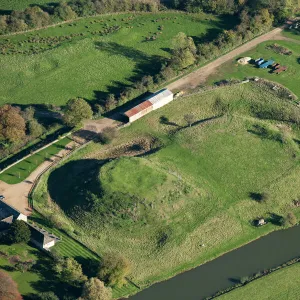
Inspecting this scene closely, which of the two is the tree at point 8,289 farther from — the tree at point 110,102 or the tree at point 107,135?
the tree at point 110,102

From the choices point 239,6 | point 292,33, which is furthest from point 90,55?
point 292,33

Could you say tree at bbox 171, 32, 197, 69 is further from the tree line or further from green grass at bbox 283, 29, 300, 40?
the tree line

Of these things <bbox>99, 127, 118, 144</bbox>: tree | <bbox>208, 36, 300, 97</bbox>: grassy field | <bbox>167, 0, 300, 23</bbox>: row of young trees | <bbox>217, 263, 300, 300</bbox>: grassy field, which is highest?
<bbox>167, 0, 300, 23</bbox>: row of young trees

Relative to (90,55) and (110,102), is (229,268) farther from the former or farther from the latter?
(90,55)

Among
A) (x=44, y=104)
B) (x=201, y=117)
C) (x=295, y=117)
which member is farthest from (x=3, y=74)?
(x=295, y=117)

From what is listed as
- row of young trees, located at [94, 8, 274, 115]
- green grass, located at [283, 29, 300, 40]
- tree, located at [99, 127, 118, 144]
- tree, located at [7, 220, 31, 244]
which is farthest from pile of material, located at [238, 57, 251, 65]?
tree, located at [7, 220, 31, 244]

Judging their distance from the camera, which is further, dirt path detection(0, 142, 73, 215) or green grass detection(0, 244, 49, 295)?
dirt path detection(0, 142, 73, 215)

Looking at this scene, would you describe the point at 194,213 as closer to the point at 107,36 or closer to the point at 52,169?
the point at 52,169
